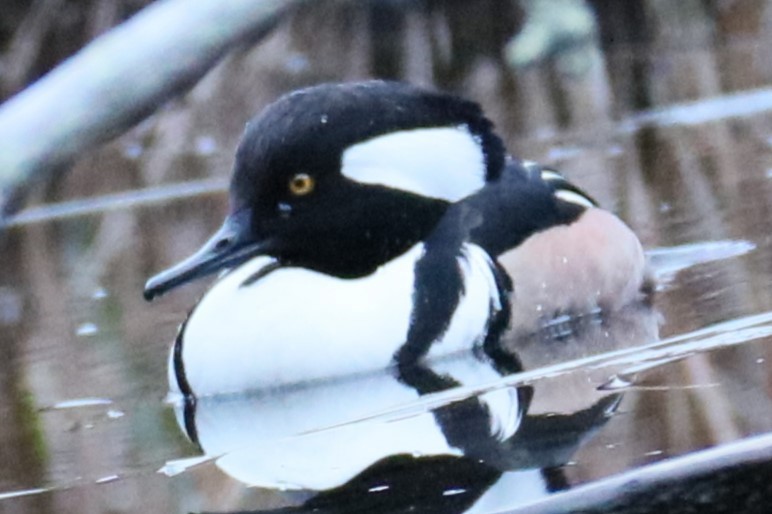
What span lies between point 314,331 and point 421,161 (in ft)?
1.72

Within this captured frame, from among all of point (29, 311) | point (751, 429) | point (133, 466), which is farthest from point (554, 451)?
point (29, 311)

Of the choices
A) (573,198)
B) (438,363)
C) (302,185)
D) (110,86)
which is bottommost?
(438,363)

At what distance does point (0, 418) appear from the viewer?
14.1ft

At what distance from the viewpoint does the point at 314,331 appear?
427 centimetres

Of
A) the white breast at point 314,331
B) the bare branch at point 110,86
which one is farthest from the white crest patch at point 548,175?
the bare branch at point 110,86

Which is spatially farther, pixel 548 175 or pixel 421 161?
pixel 548 175

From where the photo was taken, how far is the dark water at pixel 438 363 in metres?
3.14

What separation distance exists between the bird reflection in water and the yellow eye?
0.51 m

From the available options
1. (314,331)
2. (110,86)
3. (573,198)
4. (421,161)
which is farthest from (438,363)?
(110,86)

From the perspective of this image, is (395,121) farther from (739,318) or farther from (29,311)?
(29,311)

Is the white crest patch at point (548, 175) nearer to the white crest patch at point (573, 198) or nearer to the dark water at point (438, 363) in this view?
the white crest patch at point (573, 198)

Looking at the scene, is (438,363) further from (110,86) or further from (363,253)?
(110,86)

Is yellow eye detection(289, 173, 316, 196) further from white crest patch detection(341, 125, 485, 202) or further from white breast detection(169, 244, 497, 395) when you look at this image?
white breast detection(169, 244, 497, 395)

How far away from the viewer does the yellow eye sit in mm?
4383
